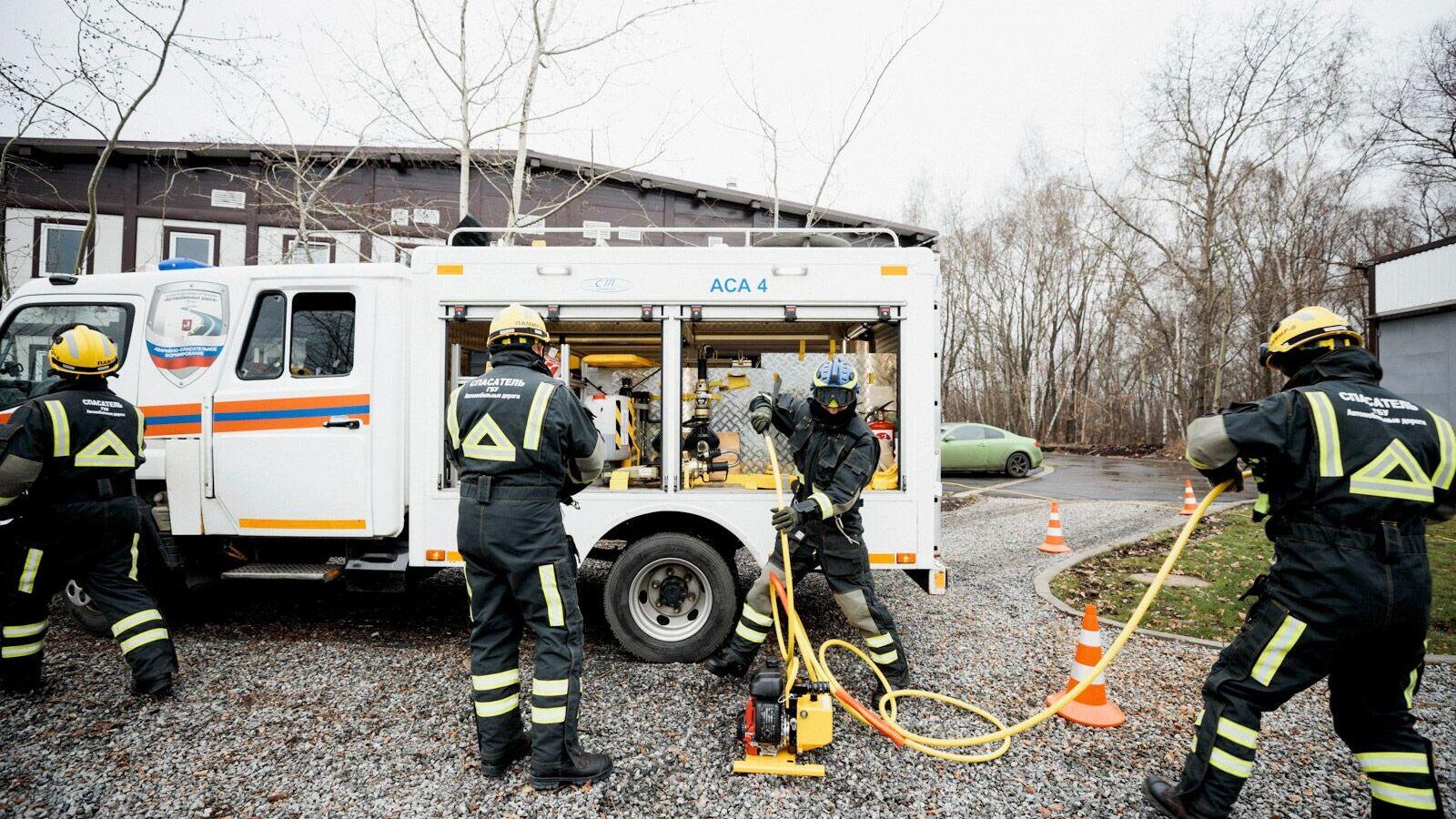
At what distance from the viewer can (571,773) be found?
2.84 m

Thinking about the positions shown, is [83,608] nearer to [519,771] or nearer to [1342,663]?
[519,771]

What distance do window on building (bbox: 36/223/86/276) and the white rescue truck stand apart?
1161cm

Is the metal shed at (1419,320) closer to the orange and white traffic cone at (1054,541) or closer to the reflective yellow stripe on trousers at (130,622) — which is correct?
the orange and white traffic cone at (1054,541)

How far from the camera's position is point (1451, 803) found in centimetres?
277

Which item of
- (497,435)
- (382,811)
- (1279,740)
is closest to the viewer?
(382,811)

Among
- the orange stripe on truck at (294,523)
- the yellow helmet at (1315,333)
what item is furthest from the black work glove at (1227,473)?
the orange stripe on truck at (294,523)

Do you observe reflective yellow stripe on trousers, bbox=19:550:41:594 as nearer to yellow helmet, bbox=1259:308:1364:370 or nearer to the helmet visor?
the helmet visor

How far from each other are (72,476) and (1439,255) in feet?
71.2

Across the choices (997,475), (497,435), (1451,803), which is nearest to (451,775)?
(497,435)

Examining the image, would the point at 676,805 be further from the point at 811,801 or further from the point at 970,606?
the point at 970,606

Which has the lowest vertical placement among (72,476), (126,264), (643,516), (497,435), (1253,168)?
(643,516)

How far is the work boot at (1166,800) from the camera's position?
2.55m

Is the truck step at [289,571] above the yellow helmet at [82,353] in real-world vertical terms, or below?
below

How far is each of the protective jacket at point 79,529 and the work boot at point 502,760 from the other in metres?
2.19
